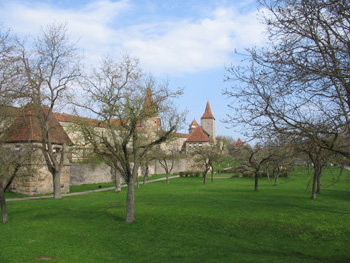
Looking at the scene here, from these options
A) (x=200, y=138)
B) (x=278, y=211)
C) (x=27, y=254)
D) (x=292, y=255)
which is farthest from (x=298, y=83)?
(x=200, y=138)

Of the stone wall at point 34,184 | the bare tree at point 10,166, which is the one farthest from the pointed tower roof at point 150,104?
the stone wall at point 34,184

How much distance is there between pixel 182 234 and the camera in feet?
36.2

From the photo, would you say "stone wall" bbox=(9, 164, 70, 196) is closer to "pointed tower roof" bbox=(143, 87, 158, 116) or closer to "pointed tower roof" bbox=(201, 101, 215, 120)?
"pointed tower roof" bbox=(143, 87, 158, 116)

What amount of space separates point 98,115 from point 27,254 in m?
6.08

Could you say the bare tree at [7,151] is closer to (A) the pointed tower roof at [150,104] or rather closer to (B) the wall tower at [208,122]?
(A) the pointed tower roof at [150,104]

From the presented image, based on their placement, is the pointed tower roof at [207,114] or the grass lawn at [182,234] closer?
the grass lawn at [182,234]

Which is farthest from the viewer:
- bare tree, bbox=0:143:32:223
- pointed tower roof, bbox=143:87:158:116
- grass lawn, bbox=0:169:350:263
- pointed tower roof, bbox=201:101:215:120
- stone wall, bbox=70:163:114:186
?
pointed tower roof, bbox=201:101:215:120

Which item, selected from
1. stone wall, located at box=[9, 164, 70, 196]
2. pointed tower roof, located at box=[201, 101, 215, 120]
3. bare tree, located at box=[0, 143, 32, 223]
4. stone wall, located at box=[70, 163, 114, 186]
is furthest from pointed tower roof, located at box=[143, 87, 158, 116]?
pointed tower roof, located at box=[201, 101, 215, 120]

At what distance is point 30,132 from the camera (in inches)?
988

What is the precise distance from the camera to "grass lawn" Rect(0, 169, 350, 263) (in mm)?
8602

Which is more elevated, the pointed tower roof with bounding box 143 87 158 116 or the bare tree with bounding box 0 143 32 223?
the pointed tower roof with bounding box 143 87 158 116

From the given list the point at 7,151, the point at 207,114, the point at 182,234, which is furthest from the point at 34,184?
the point at 207,114

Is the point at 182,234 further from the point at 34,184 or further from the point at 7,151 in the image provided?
the point at 34,184

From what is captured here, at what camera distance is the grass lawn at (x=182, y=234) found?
860cm
